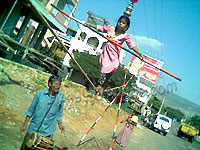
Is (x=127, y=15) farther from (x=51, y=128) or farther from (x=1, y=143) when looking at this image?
(x=1, y=143)

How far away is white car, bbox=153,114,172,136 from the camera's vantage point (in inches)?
971

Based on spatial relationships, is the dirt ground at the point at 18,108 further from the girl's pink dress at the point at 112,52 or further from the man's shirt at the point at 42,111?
the girl's pink dress at the point at 112,52

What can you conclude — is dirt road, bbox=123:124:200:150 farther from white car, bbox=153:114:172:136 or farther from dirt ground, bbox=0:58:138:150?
dirt ground, bbox=0:58:138:150

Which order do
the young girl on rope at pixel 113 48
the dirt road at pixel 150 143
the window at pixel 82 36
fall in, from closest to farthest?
the young girl on rope at pixel 113 48, the dirt road at pixel 150 143, the window at pixel 82 36

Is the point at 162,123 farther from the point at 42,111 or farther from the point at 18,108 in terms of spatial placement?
the point at 42,111

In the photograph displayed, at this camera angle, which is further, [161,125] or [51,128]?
[161,125]

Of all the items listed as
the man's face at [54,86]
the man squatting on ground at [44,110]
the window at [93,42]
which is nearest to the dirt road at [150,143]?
the man squatting on ground at [44,110]

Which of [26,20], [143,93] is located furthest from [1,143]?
[143,93]

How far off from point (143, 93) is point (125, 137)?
4017 cm

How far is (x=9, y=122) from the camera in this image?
19.4 ft

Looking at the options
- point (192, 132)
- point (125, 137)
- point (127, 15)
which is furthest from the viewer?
point (192, 132)

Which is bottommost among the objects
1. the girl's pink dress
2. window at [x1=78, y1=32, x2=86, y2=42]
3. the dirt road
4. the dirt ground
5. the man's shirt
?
the dirt road

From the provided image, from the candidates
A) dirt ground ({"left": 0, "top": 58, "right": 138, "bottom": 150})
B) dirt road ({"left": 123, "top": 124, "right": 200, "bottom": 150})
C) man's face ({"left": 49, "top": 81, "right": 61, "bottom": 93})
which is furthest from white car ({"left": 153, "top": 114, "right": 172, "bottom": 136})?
man's face ({"left": 49, "top": 81, "right": 61, "bottom": 93})

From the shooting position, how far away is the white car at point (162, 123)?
2466cm
